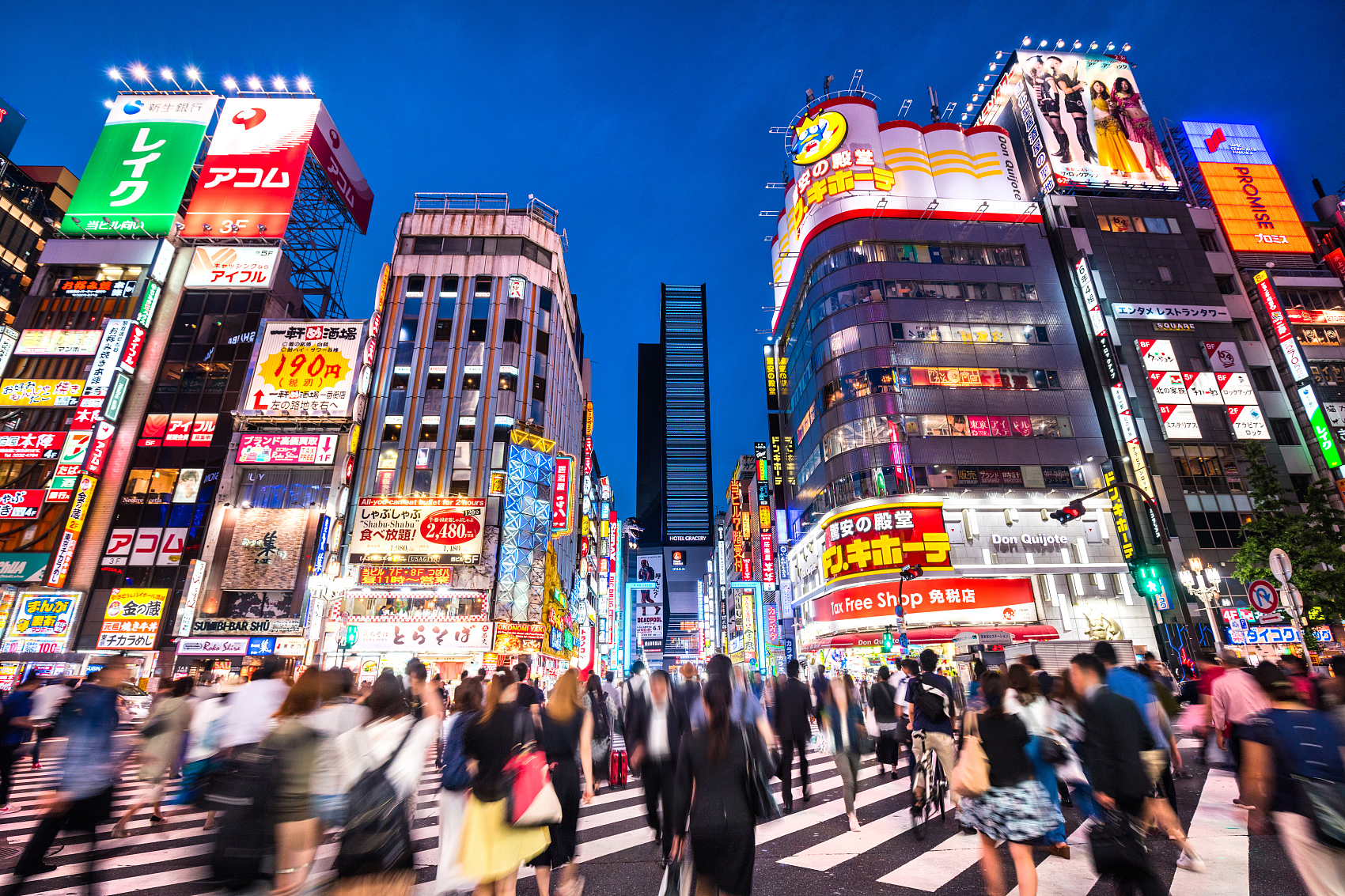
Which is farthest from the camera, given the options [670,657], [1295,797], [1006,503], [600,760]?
[670,657]

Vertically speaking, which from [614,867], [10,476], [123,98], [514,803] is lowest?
[614,867]

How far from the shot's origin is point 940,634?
29.9 meters

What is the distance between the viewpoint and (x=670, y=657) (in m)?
111

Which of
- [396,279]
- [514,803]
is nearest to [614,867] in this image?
[514,803]

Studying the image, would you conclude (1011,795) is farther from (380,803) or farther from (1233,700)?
(1233,700)

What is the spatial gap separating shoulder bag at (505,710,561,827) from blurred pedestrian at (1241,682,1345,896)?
4.90m

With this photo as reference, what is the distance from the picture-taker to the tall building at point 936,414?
3159 cm

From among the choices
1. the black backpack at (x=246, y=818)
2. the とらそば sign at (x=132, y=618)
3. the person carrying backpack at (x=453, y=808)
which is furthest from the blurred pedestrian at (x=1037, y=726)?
the とらそば sign at (x=132, y=618)

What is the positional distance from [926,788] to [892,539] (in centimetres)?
2559

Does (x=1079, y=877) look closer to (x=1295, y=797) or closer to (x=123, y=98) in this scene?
(x=1295, y=797)

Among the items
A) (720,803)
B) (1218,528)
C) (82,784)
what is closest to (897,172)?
(1218,528)

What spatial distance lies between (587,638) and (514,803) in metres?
62.0

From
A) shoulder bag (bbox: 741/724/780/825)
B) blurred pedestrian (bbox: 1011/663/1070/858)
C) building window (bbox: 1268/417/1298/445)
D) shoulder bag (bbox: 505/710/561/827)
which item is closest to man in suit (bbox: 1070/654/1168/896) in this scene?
blurred pedestrian (bbox: 1011/663/1070/858)

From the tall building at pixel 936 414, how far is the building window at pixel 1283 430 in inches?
425
